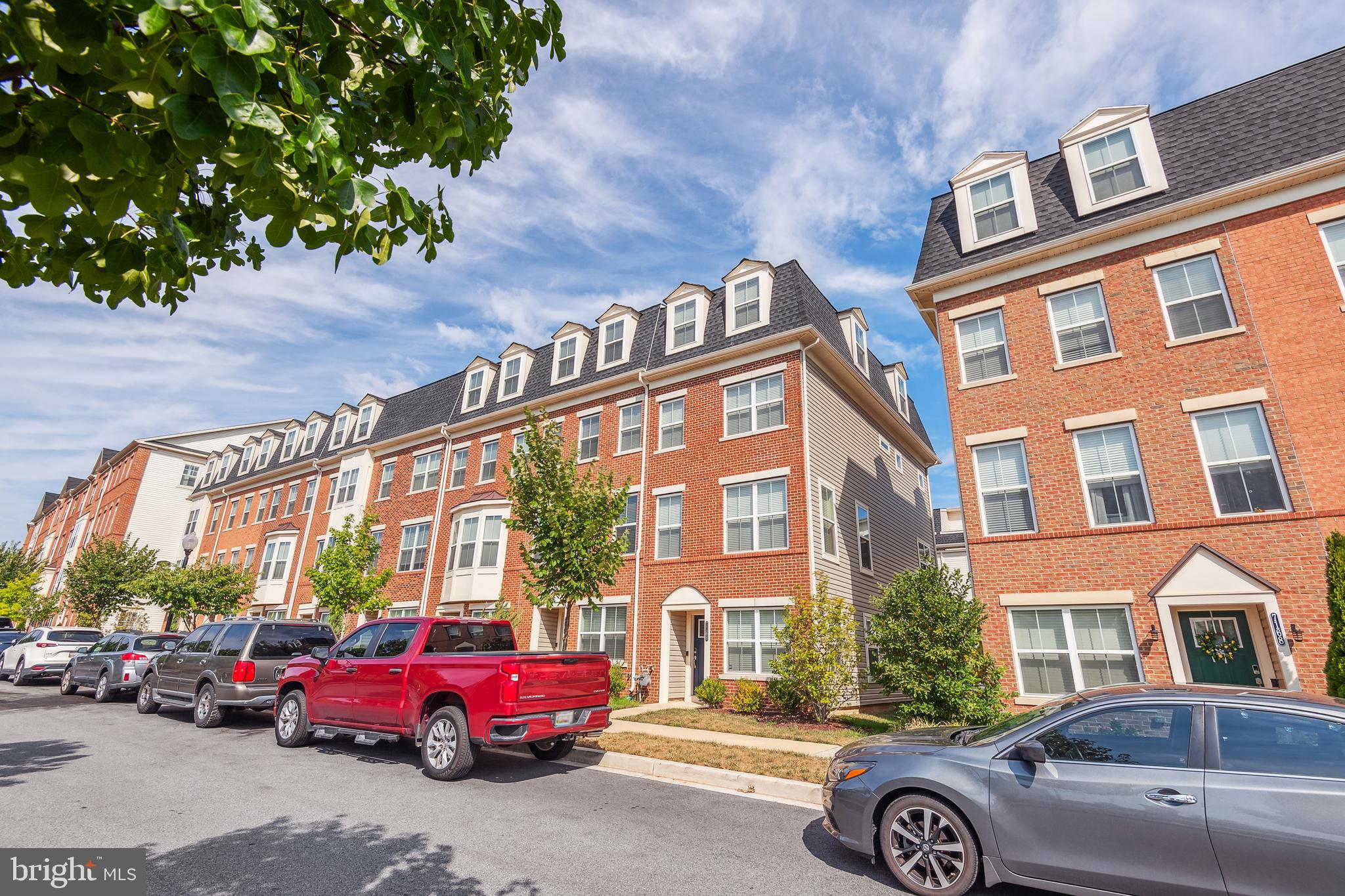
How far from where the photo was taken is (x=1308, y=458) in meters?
10.5

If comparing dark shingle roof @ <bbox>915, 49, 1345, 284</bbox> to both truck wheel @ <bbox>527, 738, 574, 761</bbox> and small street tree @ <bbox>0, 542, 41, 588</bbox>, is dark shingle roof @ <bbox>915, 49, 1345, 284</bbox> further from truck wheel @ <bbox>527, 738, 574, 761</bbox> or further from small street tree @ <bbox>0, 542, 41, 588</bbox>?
small street tree @ <bbox>0, 542, 41, 588</bbox>

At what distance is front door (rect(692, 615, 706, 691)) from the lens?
57.2ft

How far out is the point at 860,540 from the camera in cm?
1880

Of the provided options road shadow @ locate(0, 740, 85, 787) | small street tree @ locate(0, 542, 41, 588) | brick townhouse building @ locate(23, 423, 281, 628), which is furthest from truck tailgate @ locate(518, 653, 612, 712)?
small street tree @ locate(0, 542, 41, 588)

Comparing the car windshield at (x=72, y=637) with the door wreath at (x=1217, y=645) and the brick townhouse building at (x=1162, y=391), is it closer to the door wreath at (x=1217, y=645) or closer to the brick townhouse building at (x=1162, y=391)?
the brick townhouse building at (x=1162, y=391)

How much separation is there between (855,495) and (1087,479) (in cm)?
727

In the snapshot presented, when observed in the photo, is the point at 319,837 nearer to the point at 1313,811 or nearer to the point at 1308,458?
the point at 1313,811

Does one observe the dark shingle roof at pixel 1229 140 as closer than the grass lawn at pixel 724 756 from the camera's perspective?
No

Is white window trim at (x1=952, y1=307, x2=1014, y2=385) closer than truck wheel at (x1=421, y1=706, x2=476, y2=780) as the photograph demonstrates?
No

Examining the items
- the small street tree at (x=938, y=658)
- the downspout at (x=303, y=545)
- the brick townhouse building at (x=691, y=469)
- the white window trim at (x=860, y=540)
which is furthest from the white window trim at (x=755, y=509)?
the downspout at (x=303, y=545)

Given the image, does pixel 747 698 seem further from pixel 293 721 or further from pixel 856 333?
pixel 856 333

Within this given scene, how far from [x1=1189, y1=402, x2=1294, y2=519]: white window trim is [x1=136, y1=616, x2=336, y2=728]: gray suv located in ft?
55.5

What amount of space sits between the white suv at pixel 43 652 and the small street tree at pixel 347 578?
24.2 feet

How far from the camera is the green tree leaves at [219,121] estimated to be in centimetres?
215
